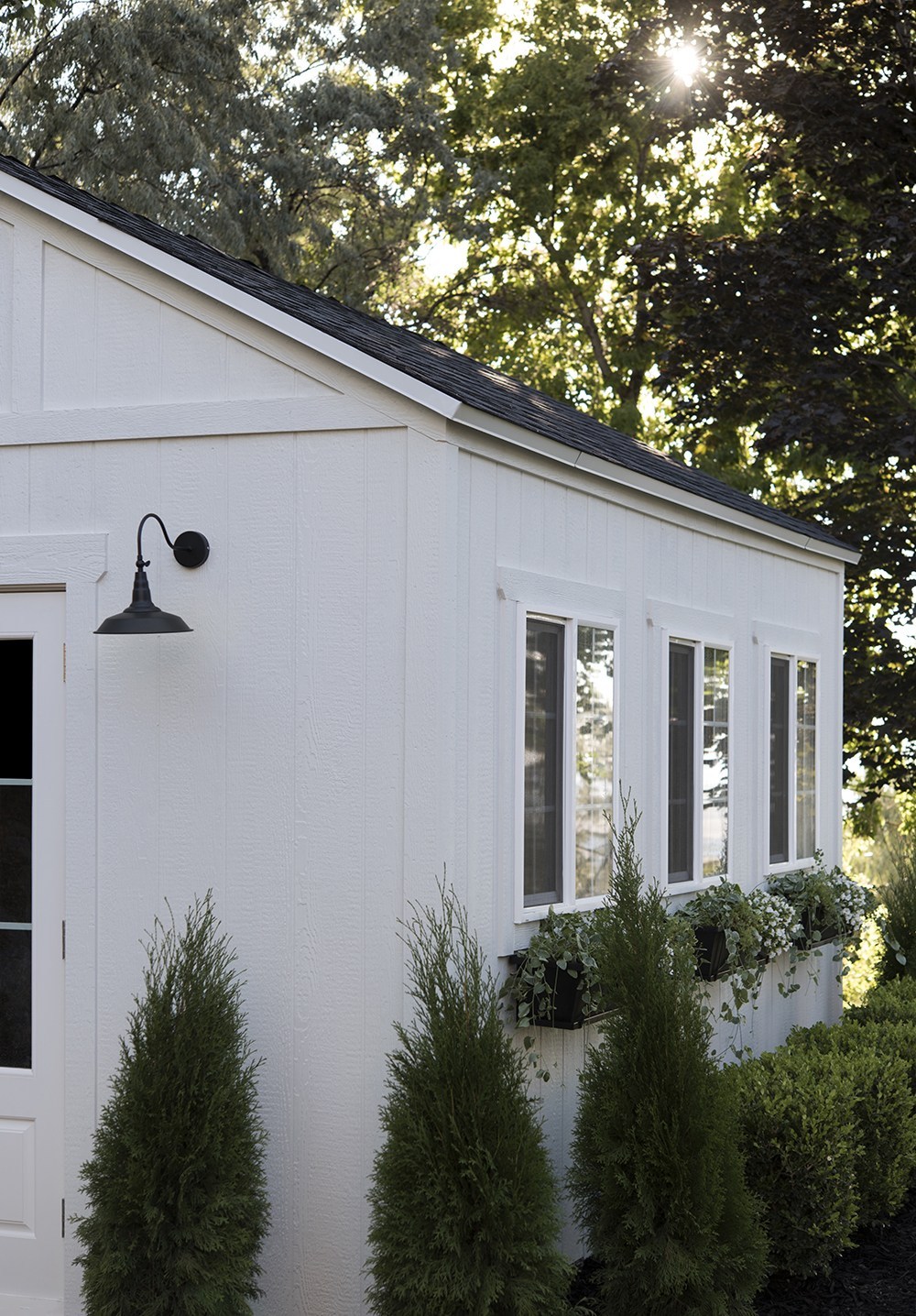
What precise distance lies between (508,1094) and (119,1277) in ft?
4.43

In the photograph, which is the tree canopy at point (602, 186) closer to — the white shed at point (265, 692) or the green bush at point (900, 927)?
the green bush at point (900, 927)

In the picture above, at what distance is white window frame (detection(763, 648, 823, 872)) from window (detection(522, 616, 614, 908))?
2213mm

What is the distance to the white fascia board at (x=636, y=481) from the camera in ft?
18.0

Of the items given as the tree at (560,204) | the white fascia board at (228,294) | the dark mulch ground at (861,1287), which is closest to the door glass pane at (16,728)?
the white fascia board at (228,294)

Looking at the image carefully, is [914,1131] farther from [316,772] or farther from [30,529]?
[30,529]

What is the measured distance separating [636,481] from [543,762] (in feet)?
4.85

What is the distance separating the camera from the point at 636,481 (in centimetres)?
678

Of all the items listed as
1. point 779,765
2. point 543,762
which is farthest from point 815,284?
point 543,762

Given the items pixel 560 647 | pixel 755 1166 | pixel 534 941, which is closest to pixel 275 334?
pixel 560 647

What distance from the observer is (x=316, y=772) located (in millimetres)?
5348

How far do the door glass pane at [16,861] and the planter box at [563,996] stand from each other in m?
1.79

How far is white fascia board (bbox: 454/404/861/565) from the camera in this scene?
5.47 m

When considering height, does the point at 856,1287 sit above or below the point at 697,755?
below

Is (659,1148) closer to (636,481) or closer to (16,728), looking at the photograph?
(16,728)
